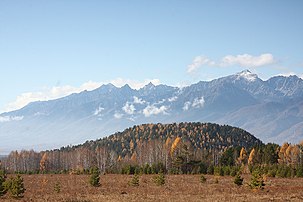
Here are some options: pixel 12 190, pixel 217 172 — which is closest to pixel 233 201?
pixel 12 190

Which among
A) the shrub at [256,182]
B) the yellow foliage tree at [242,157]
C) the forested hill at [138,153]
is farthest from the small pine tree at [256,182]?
the yellow foliage tree at [242,157]

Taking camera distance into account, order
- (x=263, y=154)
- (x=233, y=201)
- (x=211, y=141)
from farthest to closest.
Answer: (x=211, y=141) < (x=263, y=154) < (x=233, y=201)

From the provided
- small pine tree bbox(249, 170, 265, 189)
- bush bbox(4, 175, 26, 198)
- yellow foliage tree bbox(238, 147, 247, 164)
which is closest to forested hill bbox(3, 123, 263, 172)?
yellow foliage tree bbox(238, 147, 247, 164)

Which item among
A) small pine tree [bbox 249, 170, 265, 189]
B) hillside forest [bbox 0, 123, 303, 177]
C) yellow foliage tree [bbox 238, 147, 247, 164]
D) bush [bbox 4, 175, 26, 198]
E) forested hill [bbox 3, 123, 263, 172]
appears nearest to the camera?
bush [bbox 4, 175, 26, 198]

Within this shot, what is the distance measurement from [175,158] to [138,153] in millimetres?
47694

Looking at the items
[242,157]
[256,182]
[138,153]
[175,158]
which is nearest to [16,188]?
[256,182]

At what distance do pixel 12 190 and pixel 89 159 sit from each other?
11242cm

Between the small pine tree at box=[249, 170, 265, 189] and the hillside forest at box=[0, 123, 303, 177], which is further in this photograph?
the hillside forest at box=[0, 123, 303, 177]

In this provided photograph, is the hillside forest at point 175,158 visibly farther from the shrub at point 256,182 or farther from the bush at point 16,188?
the bush at point 16,188

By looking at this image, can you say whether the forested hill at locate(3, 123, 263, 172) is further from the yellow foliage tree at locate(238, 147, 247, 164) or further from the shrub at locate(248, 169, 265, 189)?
the shrub at locate(248, 169, 265, 189)

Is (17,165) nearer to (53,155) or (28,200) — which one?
(53,155)

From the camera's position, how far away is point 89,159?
15525cm

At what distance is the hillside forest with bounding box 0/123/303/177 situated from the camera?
107m

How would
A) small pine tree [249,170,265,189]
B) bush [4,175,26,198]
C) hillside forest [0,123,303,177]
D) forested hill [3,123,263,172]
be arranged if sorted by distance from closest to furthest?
1. bush [4,175,26,198]
2. small pine tree [249,170,265,189]
3. hillside forest [0,123,303,177]
4. forested hill [3,123,263,172]
